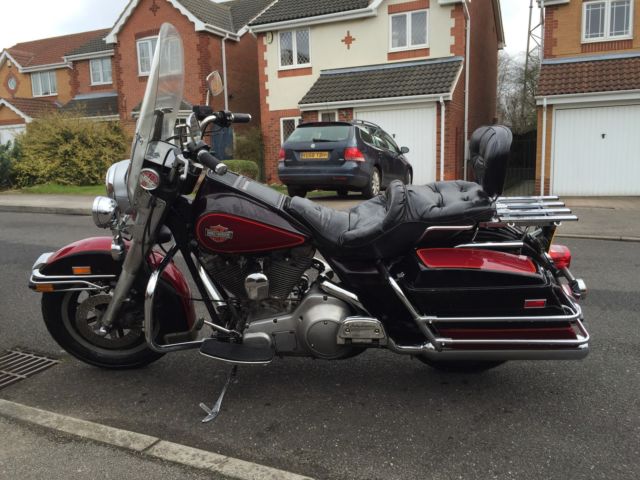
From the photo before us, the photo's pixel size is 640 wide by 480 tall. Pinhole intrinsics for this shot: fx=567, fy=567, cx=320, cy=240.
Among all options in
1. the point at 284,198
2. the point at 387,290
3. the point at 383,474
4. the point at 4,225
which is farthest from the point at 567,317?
the point at 4,225

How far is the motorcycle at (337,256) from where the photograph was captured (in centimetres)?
291

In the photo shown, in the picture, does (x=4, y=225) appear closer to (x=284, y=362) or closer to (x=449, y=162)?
(x=284, y=362)

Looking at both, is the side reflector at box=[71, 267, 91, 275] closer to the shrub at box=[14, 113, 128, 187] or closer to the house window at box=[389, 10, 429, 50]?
the shrub at box=[14, 113, 128, 187]

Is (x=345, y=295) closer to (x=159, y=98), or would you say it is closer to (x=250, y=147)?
(x=159, y=98)

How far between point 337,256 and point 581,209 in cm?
971

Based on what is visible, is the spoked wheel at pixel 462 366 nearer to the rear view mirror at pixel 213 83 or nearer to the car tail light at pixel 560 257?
the car tail light at pixel 560 257

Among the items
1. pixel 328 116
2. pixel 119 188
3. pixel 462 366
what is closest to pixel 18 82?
pixel 328 116

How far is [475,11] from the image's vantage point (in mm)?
19500

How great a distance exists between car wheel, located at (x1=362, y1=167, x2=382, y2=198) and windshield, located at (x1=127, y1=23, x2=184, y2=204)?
28.5ft

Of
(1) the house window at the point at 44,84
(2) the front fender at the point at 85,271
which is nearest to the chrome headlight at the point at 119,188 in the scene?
(2) the front fender at the point at 85,271

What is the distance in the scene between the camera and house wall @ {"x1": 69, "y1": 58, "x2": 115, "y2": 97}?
29.6 m

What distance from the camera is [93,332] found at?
3617 millimetres

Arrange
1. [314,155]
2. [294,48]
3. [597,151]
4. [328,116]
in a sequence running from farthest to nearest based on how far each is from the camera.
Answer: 1. [294,48]
2. [328,116]
3. [597,151]
4. [314,155]

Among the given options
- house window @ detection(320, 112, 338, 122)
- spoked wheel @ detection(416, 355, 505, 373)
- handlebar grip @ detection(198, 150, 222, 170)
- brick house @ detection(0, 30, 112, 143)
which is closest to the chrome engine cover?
spoked wheel @ detection(416, 355, 505, 373)
